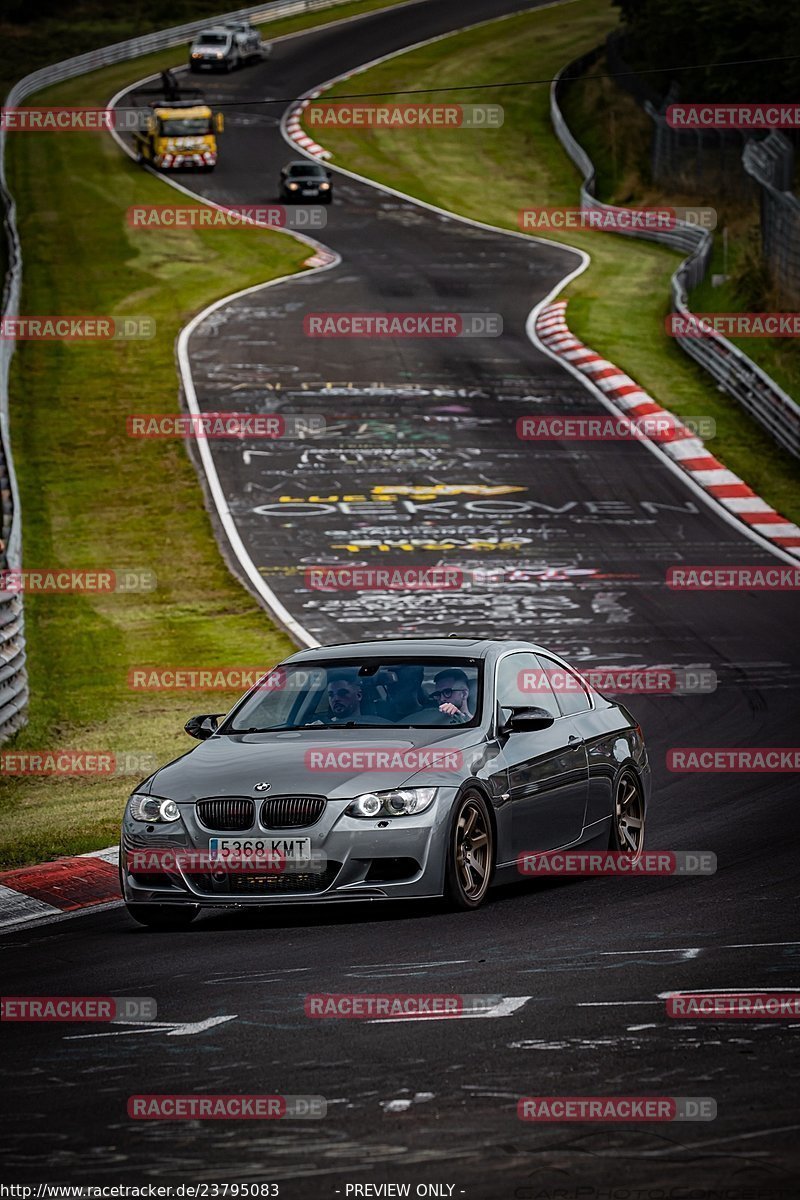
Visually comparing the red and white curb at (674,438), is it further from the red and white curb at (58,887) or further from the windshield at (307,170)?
the red and white curb at (58,887)

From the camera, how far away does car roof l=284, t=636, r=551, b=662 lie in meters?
11.1

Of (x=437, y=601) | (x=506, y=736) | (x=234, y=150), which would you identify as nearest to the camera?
(x=506, y=736)

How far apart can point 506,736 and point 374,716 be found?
0.74 metres

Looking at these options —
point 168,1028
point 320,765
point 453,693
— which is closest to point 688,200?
point 453,693

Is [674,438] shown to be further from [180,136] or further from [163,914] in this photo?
[180,136]

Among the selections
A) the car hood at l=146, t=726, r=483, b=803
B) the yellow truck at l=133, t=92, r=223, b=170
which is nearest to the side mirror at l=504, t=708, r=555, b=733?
the car hood at l=146, t=726, r=483, b=803

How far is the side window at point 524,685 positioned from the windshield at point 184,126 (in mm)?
50581

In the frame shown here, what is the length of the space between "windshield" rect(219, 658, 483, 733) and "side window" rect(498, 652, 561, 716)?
0.21m

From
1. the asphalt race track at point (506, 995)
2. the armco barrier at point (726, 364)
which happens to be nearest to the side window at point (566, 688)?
the asphalt race track at point (506, 995)

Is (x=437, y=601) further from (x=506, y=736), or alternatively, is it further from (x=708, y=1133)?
(x=708, y=1133)

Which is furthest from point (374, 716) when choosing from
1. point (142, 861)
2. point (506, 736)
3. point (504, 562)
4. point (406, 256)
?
point (406, 256)

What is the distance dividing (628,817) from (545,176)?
54.5m

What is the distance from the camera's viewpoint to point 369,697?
10.8 metres

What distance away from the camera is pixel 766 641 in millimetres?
20453
